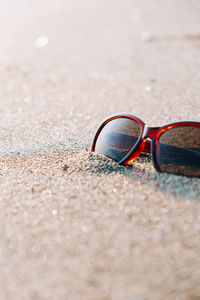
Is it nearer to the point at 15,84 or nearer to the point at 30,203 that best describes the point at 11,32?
the point at 15,84

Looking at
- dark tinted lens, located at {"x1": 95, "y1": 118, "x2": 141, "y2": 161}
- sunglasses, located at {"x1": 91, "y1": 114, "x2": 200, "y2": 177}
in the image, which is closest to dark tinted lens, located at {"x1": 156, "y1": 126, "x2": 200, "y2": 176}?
sunglasses, located at {"x1": 91, "y1": 114, "x2": 200, "y2": 177}

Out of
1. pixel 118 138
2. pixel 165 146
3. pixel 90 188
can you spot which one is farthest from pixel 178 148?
pixel 90 188

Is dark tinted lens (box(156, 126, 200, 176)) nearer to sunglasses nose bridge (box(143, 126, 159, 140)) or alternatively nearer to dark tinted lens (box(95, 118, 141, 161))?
sunglasses nose bridge (box(143, 126, 159, 140))

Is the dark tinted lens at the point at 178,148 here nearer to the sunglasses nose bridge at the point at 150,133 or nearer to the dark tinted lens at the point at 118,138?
the sunglasses nose bridge at the point at 150,133

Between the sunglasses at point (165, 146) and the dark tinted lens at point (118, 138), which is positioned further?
the dark tinted lens at point (118, 138)

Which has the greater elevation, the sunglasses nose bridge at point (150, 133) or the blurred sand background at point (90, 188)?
the sunglasses nose bridge at point (150, 133)

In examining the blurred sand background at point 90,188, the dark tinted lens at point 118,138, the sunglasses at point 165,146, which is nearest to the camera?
the blurred sand background at point 90,188

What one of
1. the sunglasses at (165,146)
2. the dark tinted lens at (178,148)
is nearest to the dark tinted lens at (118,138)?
the sunglasses at (165,146)

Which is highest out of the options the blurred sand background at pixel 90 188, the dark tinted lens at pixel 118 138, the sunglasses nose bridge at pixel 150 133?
the sunglasses nose bridge at pixel 150 133
